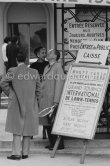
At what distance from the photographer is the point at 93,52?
10.4 meters

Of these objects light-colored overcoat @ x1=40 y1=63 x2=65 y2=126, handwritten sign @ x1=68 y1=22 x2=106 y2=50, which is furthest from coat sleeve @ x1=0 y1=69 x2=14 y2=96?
handwritten sign @ x1=68 y1=22 x2=106 y2=50

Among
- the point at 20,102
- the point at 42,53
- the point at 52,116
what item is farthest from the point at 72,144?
the point at 42,53

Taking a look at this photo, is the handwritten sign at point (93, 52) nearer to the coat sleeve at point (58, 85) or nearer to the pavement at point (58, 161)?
the coat sleeve at point (58, 85)

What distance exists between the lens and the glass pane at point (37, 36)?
1972 cm

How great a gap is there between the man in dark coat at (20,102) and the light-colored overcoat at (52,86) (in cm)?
47

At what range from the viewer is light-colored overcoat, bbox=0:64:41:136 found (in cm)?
980

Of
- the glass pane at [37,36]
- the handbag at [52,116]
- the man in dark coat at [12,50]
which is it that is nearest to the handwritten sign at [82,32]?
the handbag at [52,116]

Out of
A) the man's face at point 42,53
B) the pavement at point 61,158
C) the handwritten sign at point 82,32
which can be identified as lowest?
the pavement at point 61,158

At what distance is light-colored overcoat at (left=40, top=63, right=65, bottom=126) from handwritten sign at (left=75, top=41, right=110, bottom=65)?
1.28 ft

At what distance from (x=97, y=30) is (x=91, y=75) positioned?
1.11 metres

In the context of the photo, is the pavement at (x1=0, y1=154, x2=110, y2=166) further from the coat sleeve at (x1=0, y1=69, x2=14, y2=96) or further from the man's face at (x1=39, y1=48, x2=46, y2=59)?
the man's face at (x1=39, y1=48, x2=46, y2=59)

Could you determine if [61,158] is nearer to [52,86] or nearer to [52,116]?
[52,116]

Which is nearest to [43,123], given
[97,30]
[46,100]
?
[46,100]

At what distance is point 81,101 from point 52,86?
57 cm
